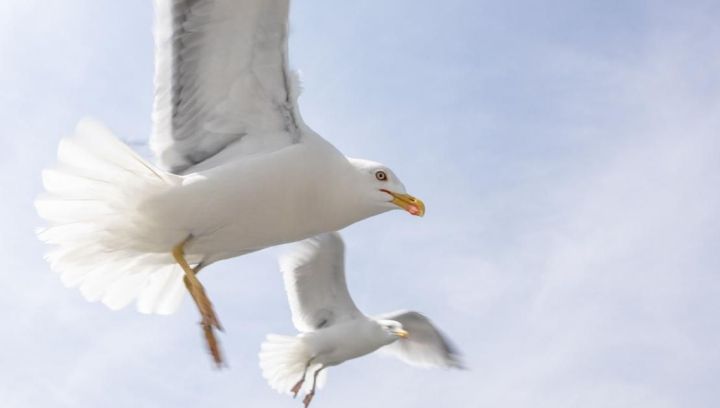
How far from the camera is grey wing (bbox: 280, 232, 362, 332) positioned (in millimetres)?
10711

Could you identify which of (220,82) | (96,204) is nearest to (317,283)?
(220,82)

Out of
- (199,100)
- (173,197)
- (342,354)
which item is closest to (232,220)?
(173,197)

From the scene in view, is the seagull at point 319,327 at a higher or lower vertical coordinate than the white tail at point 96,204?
lower

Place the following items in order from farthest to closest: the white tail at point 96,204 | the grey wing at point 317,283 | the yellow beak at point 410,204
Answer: the grey wing at point 317,283 → the yellow beak at point 410,204 → the white tail at point 96,204

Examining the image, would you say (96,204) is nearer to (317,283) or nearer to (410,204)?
(410,204)

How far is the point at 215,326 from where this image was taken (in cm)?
541

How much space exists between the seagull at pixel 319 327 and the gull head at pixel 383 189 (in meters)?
4.67

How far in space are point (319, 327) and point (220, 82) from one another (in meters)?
5.78

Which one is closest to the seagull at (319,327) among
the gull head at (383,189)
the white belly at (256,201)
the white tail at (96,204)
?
the white tail at (96,204)

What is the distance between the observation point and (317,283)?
36.1 feet

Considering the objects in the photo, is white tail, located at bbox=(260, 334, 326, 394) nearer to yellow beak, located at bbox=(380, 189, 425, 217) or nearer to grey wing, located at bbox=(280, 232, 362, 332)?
grey wing, located at bbox=(280, 232, 362, 332)

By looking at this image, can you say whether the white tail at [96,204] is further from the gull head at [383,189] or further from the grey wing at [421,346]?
the grey wing at [421,346]

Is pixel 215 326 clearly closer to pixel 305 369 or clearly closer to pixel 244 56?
pixel 244 56

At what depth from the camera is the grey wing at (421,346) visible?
11.4m
